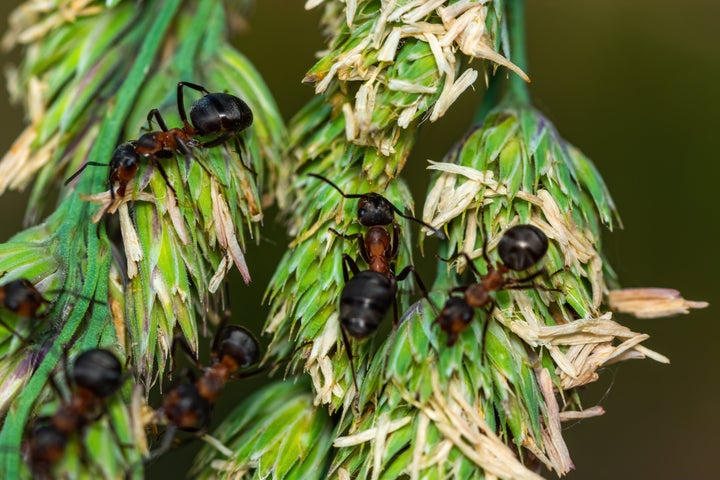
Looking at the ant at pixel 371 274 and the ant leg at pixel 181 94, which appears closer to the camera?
the ant at pixel 371 274

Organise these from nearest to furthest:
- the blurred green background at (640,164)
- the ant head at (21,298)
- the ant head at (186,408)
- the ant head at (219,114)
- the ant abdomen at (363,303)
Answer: the ant head at (21,298) < the ant abdomen at (363,303) < the ant head at (186,408) < the ant head at (219,114) < the blurred green background at (640,164)

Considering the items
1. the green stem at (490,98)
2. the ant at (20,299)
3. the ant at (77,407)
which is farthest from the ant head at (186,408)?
the green stem at (490,98)

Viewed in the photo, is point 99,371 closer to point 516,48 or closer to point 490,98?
point 490,98

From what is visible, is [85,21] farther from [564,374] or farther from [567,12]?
[567,12]

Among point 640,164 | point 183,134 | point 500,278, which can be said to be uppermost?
point 183,134

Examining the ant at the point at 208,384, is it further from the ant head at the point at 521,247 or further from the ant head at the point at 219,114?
the ant head at the point at 521,247

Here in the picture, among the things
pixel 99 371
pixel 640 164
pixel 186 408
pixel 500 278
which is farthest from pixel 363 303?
pixel 640 164

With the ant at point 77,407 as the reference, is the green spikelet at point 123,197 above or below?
above

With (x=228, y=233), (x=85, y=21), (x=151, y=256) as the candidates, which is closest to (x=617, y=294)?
(x=228, y=233)
